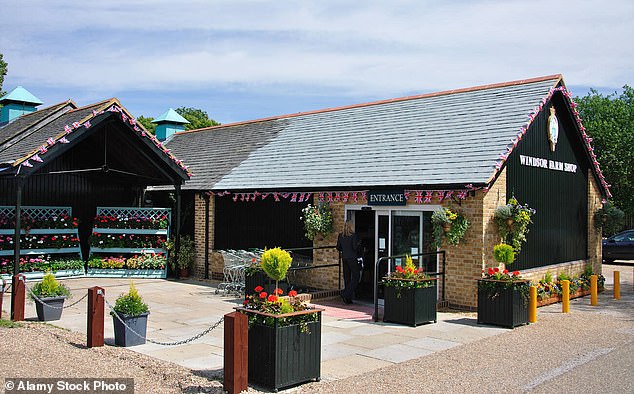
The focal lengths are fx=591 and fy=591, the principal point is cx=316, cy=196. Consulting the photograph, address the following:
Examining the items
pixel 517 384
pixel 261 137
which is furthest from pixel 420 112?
pixel 517 384

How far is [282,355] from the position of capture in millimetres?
7184

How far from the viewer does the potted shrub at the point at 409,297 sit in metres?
11.1

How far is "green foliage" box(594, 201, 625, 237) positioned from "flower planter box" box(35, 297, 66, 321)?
1473 centimetres

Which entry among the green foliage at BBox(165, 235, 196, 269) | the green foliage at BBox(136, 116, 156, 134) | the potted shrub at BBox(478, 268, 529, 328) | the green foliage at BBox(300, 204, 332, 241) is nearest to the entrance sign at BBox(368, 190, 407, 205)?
the green foliage at BBox(300, 204, 332, 241)

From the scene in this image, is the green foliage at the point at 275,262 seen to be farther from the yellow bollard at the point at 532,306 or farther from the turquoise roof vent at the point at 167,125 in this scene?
the turquoise roof vent at the point at 167,125

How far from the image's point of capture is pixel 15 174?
1431 centimetres

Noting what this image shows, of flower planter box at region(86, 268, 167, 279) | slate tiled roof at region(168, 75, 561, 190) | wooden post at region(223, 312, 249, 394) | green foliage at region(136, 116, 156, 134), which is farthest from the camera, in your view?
green foliage at region(136, 116, 156, 134)

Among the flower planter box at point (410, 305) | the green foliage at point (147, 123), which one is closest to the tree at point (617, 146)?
the flower planter box at point (410, 305)

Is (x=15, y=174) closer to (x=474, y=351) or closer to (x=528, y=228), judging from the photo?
(x=474, y=351)

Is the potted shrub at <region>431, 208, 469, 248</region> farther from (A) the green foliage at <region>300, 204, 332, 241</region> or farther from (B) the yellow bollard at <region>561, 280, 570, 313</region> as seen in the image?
(A) the green foliage at <region>300, 204, 332, 241</region>

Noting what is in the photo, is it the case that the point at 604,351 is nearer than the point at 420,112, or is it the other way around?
the point at 604,351

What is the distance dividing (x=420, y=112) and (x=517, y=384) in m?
9.98

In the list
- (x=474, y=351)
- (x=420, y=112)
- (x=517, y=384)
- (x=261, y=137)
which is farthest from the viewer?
(x=261, y=137)

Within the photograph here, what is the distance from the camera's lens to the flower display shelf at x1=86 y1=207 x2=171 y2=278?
18453mm
